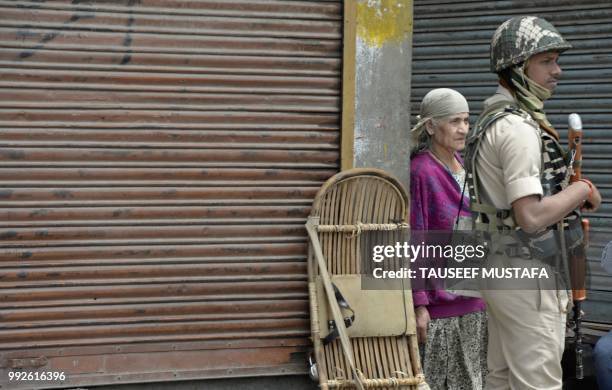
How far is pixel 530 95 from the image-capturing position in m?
4.39

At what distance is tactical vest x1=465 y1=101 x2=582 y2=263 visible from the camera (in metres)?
4.29

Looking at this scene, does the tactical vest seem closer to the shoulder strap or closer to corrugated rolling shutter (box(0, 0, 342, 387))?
the shoulder strap

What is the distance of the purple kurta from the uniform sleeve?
1063 millimetres

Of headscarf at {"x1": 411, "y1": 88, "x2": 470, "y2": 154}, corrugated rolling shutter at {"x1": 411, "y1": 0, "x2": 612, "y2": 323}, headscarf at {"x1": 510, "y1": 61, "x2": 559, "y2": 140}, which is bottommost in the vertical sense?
headscarf at {"x1": 510, "y1": 61, "x2": 559, "y2": 140}

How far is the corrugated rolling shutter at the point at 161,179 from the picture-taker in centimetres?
505

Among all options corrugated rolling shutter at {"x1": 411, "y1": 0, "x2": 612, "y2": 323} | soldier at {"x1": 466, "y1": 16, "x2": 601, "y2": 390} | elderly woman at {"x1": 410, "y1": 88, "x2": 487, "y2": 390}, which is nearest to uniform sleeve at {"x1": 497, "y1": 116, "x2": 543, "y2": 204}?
soldier at {"x1": 466, "y1": 16, "x2": 601, "y2": 390}

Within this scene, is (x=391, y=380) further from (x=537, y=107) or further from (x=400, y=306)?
(x=537, y=107)

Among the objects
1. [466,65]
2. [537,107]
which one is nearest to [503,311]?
[537,107]

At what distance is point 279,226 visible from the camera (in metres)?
5.38

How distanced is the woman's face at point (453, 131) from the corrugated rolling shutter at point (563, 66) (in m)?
2.04

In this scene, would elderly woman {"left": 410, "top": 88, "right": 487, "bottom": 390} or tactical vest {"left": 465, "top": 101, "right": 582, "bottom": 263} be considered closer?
tactical vest {"left": 465, "top": 101, "right": 582, "bottom": 263}

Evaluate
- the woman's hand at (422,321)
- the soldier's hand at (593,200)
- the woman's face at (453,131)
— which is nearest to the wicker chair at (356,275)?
the woman's hand at (422,321)

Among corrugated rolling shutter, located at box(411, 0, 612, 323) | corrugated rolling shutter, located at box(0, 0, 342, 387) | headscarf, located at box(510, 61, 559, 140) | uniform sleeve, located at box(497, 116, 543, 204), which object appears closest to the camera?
uniform sleeve, located at box(497, 116, 543, 204)

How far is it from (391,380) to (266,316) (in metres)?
0.75
